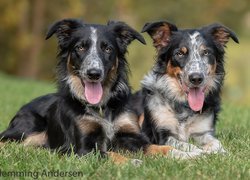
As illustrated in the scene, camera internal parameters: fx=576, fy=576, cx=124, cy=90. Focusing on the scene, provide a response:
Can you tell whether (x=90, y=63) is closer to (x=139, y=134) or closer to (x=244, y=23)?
(x=139, y=134)

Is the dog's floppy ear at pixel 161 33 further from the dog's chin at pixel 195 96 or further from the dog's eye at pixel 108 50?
the dog's eye at pixel 108 50

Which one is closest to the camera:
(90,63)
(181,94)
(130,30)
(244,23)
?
(90,63)

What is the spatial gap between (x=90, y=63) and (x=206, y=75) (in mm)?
1925

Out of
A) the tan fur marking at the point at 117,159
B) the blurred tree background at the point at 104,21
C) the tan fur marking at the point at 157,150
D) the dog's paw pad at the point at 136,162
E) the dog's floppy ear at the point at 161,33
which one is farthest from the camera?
the blurred tree background at the point at 104,21

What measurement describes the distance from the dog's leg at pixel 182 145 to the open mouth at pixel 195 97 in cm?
64

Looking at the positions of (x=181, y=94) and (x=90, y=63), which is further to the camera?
(x=181, y=94)

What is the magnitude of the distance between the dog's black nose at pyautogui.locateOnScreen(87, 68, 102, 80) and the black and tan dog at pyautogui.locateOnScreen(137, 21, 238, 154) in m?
1.31

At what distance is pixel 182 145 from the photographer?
27.3 feet

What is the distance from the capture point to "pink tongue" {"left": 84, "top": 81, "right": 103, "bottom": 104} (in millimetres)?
8172

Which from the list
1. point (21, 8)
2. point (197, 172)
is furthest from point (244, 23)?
point (197, 172)

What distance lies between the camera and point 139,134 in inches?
325

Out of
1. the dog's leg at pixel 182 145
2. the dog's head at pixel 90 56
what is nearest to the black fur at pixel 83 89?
the dog's head at pixel 90 56

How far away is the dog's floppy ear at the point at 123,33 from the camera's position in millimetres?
8531

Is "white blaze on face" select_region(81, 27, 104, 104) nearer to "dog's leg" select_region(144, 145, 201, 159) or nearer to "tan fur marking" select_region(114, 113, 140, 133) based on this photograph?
"tan fur marking" select_region(114, 113, 140, 133)
